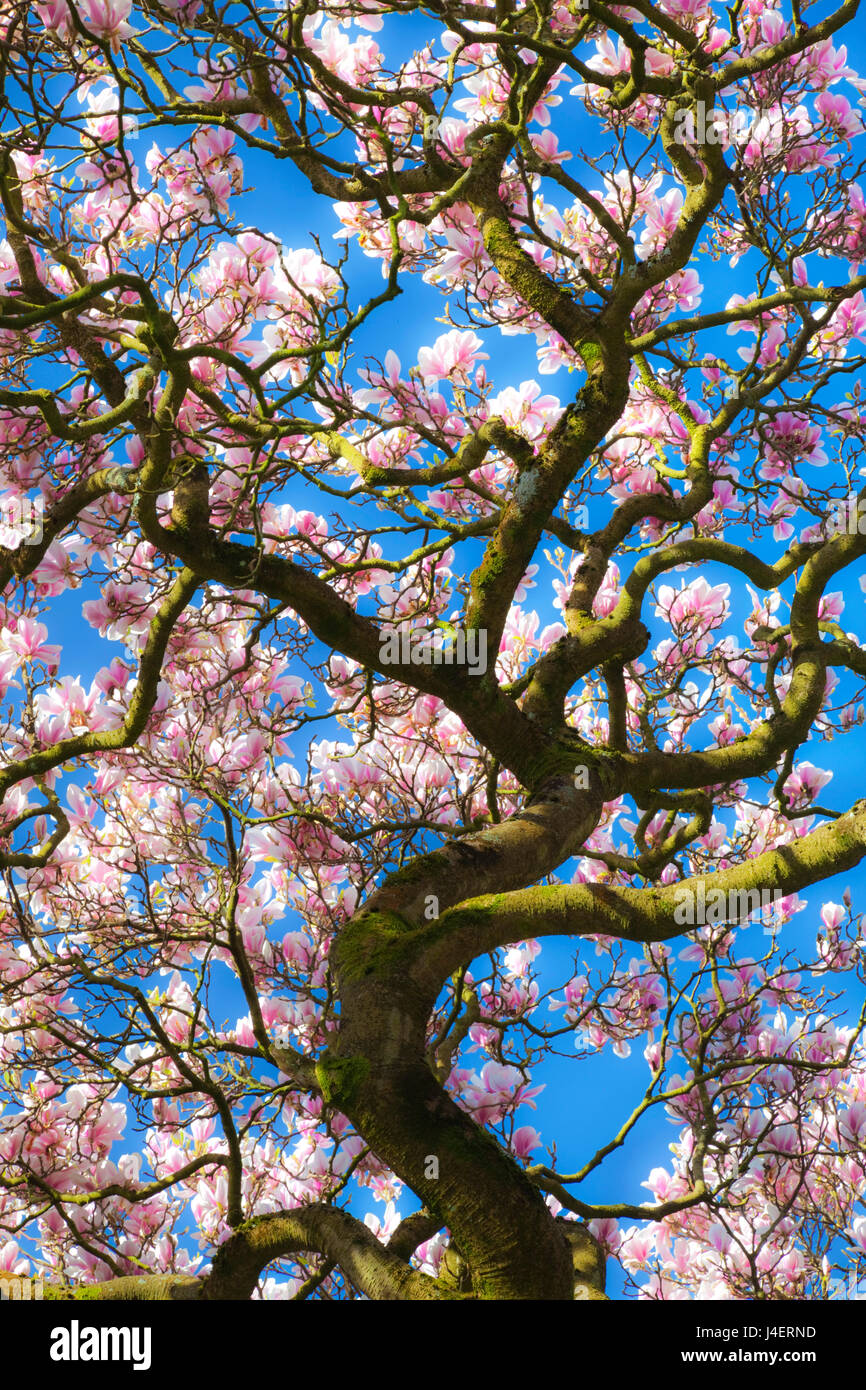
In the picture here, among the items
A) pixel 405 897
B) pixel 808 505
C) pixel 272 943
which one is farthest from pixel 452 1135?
pixel 808 505

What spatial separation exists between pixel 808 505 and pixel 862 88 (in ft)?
6.49

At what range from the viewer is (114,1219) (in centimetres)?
467

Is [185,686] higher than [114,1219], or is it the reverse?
[185,686]

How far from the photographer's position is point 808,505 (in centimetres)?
502

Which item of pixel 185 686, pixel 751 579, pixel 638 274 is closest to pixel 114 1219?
pixel 185 686

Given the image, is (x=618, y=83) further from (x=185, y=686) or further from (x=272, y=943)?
(x=272, y=943)

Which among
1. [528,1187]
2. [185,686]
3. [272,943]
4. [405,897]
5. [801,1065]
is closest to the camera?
[528,1187]

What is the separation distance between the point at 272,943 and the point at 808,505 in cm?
306

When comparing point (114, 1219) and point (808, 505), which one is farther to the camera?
point (808, 505)
